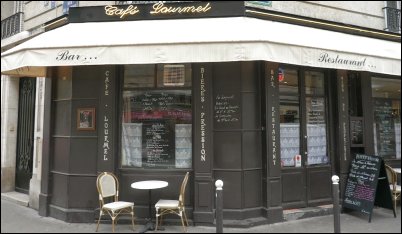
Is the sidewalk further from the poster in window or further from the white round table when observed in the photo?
the poster in window

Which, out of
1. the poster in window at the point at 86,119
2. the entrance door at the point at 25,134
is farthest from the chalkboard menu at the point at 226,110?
the entrance door at the point at 25,134

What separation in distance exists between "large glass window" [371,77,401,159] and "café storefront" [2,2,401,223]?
1.86m

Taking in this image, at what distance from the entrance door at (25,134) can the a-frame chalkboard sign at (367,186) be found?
288 inches

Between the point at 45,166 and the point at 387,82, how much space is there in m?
8.01

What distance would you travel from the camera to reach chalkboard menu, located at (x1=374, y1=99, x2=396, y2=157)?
30.5 ft

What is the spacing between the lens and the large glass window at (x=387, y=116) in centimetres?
928

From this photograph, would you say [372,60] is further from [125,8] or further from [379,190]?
[125,8]

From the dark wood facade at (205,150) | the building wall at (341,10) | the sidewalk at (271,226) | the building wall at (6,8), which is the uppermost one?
the building wall at (6,8)

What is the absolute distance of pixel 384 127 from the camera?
944 cm

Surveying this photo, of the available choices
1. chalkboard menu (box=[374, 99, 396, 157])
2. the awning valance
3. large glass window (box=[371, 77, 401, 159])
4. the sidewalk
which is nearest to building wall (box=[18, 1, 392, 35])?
the awning valance

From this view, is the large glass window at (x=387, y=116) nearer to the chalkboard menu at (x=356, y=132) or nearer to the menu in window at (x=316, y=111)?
the chalkboard menu at (x=356, y=132)

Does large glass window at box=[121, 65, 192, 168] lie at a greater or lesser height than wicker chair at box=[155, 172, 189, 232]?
greater

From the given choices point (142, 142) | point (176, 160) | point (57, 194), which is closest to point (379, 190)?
point (176, 160)

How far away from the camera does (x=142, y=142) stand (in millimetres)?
7254
